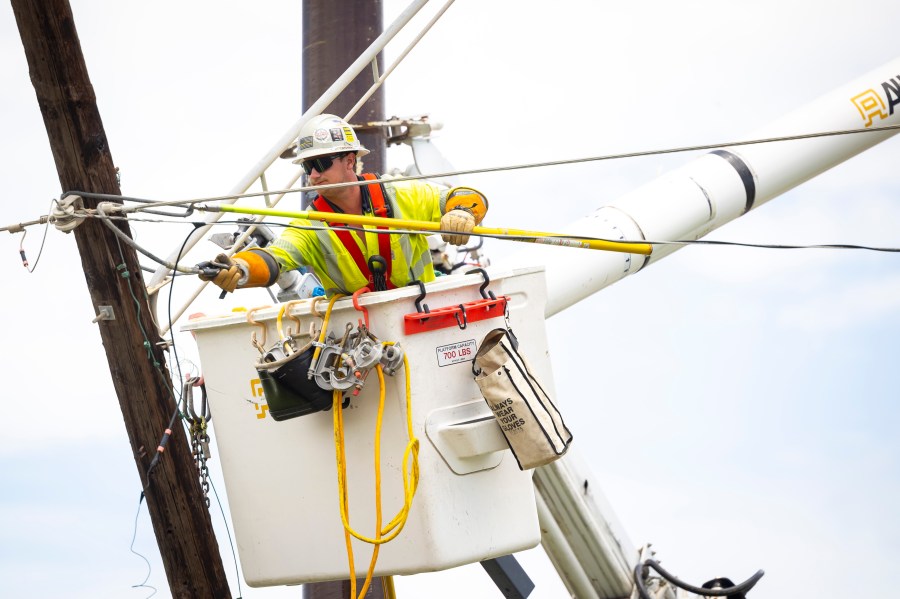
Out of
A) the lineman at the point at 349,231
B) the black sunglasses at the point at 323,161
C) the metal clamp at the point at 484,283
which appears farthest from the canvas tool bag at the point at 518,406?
the black sunglasses at the point at 323,161

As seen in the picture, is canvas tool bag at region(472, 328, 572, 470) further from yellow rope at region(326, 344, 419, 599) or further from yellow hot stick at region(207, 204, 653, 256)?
yellow hot stick at region(207, 204, 653, 256)

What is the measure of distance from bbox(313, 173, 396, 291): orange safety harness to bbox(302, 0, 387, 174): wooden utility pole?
286 cm

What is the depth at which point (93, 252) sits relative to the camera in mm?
5203

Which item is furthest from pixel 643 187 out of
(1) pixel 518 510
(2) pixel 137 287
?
(2) pixel 137 287

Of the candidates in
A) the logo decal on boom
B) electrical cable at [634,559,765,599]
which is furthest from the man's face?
the logo decal on boom

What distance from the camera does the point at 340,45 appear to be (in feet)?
26.7

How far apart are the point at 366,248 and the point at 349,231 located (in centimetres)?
10

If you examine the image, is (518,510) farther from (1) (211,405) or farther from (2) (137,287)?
(2) (137,287)

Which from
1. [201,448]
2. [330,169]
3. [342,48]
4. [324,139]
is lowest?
[201,448]

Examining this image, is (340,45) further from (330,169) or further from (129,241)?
(129,241)

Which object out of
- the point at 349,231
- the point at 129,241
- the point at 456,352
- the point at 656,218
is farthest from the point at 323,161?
the point at 656,218

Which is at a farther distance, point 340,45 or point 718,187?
point 340,45

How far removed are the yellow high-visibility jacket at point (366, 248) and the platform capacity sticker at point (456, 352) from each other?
548 millimetres

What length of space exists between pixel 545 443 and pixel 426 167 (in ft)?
10.7
